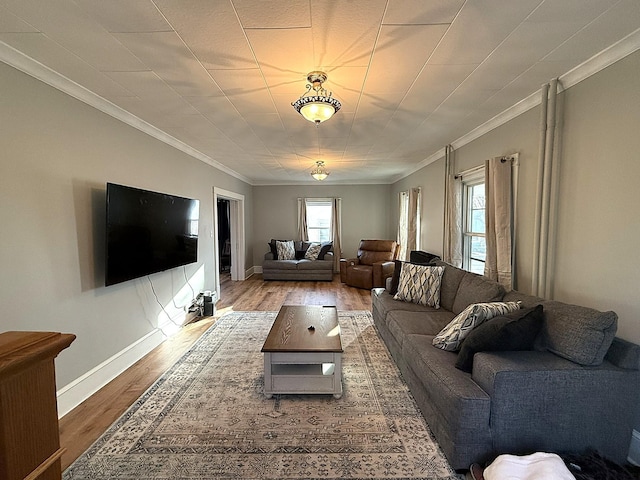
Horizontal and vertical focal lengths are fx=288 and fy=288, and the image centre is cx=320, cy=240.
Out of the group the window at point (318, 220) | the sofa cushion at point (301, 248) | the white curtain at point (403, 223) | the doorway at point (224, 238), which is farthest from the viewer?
the doorway at point (224, 238)

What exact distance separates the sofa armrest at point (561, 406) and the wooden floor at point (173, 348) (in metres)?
2.50

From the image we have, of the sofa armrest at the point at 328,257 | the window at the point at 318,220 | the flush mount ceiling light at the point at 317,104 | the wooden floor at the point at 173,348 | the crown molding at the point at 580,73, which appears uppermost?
the crown molding at the point at 580,73

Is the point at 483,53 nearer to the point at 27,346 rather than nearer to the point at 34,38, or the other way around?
the point at 27,346

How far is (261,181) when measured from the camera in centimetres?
748

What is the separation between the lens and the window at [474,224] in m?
3.58

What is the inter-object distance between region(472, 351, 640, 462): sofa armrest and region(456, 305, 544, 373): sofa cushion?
0.16 m

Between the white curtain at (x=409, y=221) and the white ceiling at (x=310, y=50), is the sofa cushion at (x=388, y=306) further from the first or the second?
the white curtain at (x=409, y=221)

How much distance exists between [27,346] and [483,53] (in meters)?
2.46

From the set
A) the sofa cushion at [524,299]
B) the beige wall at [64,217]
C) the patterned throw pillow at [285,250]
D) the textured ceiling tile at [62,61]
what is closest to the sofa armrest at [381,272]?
the patterned throw pillow at [285,250]

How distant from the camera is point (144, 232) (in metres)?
2.80

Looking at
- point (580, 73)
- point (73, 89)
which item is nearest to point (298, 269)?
point (73, 89)

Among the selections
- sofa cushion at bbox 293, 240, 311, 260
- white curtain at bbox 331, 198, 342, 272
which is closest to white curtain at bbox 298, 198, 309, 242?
sofa cushion at bbox 293, 240, 311, 260

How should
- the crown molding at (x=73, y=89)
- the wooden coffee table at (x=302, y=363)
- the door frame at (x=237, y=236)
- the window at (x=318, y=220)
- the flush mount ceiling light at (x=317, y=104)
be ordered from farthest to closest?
the window at (x=318, y=220) → the door frame at (x=237, y=236) → the wooden coffee table at (x=302, y=363) → the flush mount ceiling light at (x=317, y=104) → the crown molding at (x=73, y=89)

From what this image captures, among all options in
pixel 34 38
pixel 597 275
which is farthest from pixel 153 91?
pixel 597 275
